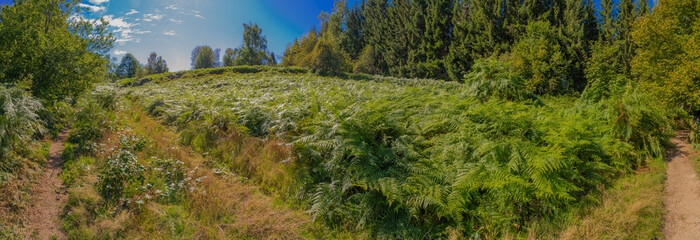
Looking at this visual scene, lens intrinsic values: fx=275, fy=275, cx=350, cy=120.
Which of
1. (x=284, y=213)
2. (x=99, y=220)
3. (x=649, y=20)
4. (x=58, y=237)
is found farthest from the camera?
(x=649, y=20)

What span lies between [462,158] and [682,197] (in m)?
3.48

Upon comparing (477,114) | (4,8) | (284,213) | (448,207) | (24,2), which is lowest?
(284,213)

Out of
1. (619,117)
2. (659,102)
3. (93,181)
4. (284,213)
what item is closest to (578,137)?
(619,117)

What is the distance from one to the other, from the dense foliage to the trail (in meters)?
0.39

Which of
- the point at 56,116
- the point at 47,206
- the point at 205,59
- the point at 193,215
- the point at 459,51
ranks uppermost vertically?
the point at 205,59

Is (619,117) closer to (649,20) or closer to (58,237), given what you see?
(649,20)

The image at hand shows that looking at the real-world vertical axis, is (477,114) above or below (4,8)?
below

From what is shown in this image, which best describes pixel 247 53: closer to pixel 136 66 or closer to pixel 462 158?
pixel 136 66

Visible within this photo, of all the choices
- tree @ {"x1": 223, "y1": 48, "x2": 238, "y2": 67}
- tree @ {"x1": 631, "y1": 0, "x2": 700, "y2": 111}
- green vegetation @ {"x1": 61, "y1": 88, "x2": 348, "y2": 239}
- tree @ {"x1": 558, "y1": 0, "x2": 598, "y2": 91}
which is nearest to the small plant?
green vegetation @ {"x1": 61, "y1": 88, "x2": 348, "y2": 239}

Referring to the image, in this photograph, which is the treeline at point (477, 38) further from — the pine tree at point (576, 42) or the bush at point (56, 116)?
the bush at point (56, 116)

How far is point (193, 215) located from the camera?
4.34 metres

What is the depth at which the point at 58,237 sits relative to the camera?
362 centimetres

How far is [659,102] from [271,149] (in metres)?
11.2

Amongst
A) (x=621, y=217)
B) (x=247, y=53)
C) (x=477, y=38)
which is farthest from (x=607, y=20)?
(x=247, y=53)
